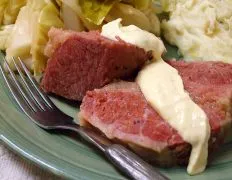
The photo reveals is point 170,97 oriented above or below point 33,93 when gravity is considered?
above

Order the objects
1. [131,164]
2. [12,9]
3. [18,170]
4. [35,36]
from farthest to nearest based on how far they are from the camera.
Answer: [12,9], [35,36], [18,170], [131,164]

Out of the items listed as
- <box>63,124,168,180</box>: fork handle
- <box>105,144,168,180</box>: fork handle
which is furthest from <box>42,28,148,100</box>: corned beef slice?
<box>105,144,168,180</box>: fork handle

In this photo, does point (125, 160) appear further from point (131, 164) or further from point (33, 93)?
point (33, 93)

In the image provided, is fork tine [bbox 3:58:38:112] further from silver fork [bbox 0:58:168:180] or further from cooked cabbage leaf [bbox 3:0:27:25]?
cooked cabbage leaf [bbox 3:0:27:25]

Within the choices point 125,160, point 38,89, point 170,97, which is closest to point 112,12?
point 38,89

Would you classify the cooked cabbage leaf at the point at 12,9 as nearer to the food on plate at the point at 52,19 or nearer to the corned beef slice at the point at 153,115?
the food on plate at the point at 52,19

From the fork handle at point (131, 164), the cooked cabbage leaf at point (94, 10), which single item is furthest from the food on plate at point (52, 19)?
the fork handle at point (131, 164)
